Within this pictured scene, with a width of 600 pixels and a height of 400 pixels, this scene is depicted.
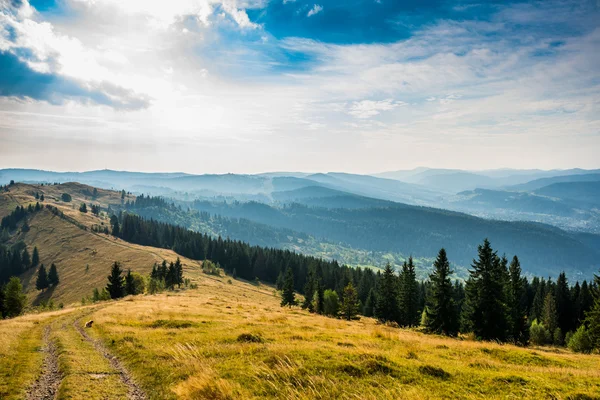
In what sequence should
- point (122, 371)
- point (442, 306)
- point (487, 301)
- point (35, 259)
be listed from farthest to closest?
point (35, 259) → point (442, 306) → point (487, 301) → point (122, 371)

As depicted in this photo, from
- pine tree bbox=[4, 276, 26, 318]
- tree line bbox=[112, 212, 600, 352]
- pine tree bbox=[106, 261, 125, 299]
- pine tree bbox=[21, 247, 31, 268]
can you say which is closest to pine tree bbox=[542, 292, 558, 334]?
tree line bbox=[112, 212, 600, 352]

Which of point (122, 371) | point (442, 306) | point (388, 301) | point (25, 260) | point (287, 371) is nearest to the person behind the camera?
point (287, 371)

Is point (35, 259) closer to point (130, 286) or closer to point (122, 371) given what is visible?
point (130, 286)

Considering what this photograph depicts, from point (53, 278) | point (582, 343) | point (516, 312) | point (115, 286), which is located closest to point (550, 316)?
point (582, 343)

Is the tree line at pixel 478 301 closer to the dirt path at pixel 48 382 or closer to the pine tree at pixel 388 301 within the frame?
the pine tree at pixel 388 301

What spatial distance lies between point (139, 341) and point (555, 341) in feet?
301

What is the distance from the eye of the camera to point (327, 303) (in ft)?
→ 233

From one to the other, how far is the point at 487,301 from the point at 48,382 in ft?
153

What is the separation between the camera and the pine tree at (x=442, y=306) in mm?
45438

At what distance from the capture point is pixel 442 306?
46094mm

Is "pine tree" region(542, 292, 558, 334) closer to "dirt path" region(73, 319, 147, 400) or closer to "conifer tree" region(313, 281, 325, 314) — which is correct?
"conifer tree" region(313, 281, 325, 314)

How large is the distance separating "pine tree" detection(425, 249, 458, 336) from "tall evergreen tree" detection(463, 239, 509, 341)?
2.53m

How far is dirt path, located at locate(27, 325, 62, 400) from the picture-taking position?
1160 centimetres

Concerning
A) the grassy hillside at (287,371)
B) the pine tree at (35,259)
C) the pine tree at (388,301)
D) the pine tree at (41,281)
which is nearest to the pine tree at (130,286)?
the pine tree at (388,301)
